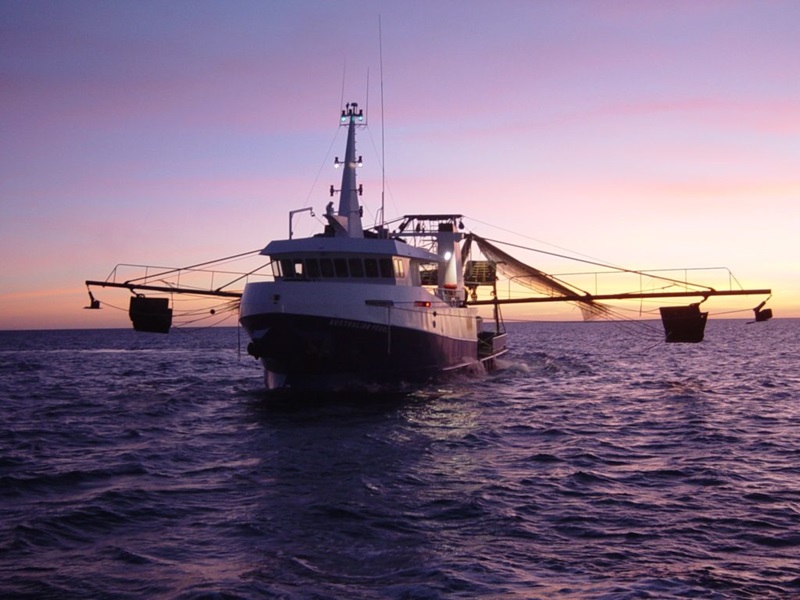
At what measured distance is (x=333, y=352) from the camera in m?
28.4

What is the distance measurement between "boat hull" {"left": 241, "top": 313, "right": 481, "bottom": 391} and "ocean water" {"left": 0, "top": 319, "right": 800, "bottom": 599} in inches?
41.7

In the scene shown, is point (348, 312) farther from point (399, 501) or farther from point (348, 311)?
point (399, 501)

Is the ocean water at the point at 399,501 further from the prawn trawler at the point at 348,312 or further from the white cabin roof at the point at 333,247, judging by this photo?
the white cabin roof at the point at 333,247

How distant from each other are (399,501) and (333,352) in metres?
14.4

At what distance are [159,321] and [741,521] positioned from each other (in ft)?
90.7

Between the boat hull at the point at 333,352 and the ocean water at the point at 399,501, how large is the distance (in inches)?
41.7

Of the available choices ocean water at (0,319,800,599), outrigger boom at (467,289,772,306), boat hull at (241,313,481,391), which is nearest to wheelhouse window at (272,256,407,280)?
boat hull at (241,313,481,391)

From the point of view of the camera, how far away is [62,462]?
61.8 ft

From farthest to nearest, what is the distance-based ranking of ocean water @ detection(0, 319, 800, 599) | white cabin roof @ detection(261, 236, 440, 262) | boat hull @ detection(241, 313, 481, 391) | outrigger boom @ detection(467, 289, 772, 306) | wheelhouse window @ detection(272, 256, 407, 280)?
outrigger boom @ detection(467, 289, 772, 306) < wheelhouse window @ detection(272, 256, 407, 280) < white cabin roof @ detection(261, 236, 440, 262) < boat hull @ detection(241, 313, 481, 391) < ocean water @ detection(0, 319, 800, 599)

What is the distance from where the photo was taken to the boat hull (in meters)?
28.0

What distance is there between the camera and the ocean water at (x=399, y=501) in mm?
10023

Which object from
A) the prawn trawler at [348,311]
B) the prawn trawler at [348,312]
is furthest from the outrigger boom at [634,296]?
the prawn trawler at [348,312]

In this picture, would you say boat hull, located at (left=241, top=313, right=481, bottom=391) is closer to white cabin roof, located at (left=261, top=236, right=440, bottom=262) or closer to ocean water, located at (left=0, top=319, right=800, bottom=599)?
ocean water, located at (left=0, top=319, right=800, bottom=599)

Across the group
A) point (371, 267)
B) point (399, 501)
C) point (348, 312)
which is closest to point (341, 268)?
point (371, 267)
